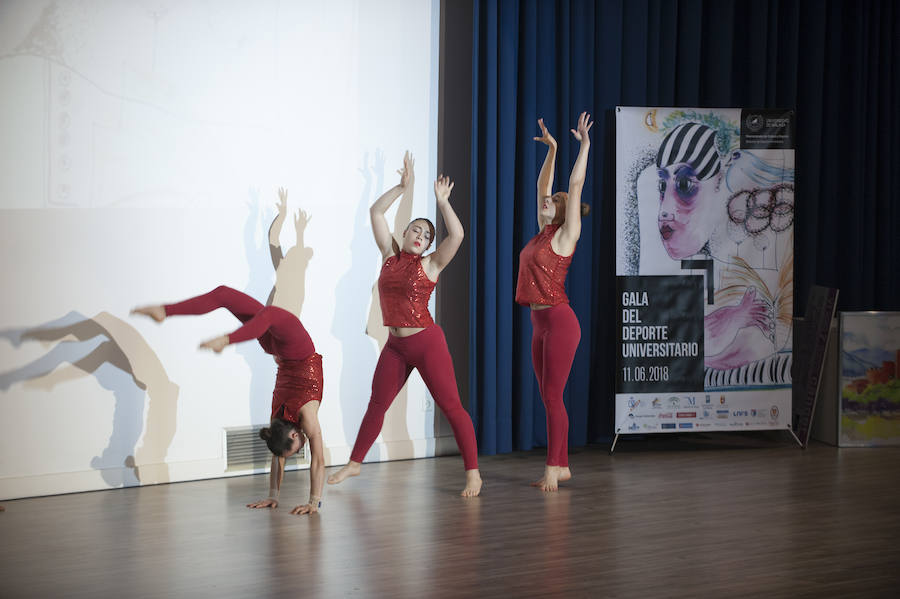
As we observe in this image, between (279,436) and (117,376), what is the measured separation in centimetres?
108

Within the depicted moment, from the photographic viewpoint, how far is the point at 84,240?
446 centimetres

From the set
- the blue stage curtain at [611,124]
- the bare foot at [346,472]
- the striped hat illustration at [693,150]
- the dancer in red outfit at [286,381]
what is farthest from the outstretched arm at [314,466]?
the striped hat illustration at [693,150]

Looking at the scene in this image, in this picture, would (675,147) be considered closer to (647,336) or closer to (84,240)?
(647,336)

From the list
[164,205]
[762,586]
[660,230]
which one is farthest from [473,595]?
[660,230]

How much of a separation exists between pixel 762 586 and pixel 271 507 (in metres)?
2.15

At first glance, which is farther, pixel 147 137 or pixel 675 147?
pixel 675 147

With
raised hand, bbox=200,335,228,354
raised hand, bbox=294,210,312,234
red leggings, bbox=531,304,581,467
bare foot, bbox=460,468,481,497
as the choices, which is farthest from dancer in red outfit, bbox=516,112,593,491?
raised hand, bbox=200,335,228,354

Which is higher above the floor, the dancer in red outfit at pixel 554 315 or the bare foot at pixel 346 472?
the dancer in red outfit at pixel 554 315

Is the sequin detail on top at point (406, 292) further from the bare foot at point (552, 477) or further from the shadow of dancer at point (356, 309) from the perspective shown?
the bare foot at point (552, 477)

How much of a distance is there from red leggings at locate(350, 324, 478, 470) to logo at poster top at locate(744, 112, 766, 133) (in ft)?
7.95

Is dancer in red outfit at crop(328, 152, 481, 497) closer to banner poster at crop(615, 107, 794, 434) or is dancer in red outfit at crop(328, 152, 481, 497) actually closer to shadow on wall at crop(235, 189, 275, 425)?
shadow on wall at crop(235, 189, 275, 425)

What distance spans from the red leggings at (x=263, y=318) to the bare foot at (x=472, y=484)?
97 centimetres

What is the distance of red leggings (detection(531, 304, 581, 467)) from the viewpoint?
459cm

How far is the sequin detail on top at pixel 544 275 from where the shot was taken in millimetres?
4605
